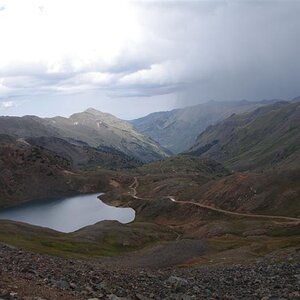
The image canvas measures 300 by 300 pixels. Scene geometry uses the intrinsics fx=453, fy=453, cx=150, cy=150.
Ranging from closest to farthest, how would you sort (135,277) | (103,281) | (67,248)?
(103,281), (135,277), (67,248)

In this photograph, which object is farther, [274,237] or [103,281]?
[274,237]

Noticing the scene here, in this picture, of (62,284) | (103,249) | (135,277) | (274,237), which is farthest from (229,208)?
(62,284)

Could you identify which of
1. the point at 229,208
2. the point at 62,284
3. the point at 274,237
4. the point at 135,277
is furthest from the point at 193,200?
the point at 62,284

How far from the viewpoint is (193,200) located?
191 m

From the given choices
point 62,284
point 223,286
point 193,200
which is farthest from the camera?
point 193,200

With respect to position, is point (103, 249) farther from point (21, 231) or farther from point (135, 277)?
point (135, 277)

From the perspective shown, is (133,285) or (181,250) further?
(181,250)

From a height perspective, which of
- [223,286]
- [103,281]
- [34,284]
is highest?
[34,284]

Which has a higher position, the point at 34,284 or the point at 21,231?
the point at 34,284

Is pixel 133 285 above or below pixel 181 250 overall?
above

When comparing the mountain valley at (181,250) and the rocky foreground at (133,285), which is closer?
the rocky foreground at (133,285)

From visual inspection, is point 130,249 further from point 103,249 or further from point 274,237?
point 274,237

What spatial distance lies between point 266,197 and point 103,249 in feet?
263

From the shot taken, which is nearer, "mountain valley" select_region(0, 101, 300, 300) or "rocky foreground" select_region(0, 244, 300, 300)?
"rocky foreground" select_region(0, 244, 300, 300)
